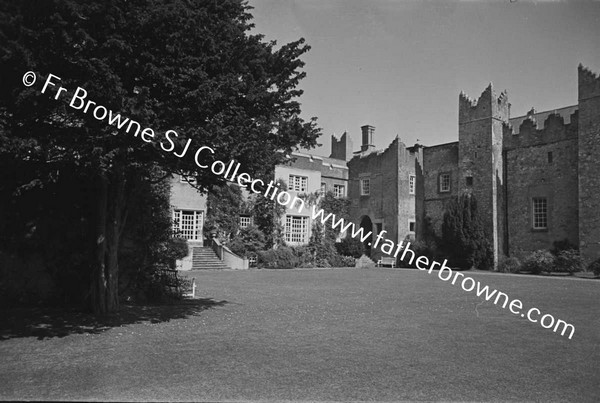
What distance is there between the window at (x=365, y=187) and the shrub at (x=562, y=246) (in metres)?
13.8

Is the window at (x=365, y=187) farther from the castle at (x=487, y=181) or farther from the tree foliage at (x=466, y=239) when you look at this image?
the tree foliage at (x=466, y=239)

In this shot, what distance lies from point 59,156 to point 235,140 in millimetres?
2829

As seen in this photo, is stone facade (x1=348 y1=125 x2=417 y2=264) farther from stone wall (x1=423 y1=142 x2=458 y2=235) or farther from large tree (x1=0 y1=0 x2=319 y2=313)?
large tree (x1=0 y1=0 x2=319 y2=313)

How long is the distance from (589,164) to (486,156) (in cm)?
614

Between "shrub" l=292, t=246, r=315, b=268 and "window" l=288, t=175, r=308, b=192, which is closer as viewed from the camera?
"shrub" l=292, t=246, r=315, b=268

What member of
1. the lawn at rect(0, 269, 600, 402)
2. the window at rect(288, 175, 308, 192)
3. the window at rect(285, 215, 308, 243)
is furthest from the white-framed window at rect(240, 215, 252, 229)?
the lawn at rect(0, 269, 600, 402)

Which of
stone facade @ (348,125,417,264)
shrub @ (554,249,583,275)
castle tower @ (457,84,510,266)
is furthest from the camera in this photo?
stone facade @ (348,125,417,264)

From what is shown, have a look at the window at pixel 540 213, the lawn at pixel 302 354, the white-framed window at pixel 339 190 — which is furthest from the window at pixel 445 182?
the lawn at pixel 302 354

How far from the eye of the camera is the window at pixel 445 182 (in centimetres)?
3481

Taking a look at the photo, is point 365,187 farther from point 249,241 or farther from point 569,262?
point 569,262

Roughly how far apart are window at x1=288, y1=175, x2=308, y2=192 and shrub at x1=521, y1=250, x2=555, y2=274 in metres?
14.2

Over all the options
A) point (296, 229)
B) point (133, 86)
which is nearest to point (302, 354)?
point (133, 86)

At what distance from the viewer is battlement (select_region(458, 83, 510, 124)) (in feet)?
104

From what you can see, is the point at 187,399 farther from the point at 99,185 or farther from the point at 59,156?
the point at 99,185
